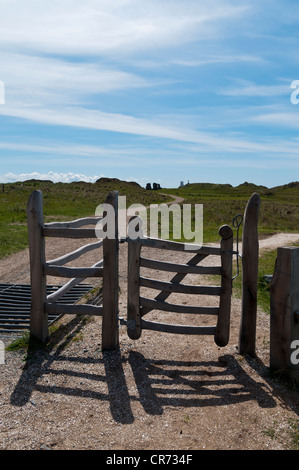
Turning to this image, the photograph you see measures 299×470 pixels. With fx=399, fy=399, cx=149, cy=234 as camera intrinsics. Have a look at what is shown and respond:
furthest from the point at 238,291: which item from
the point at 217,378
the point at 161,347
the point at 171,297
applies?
the point at 217,378

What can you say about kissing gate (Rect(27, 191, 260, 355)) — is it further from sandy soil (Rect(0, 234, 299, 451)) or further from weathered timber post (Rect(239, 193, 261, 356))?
sandy soil (Rect(0, 234, 299, 451))

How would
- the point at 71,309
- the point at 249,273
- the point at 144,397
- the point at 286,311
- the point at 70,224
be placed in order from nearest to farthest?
the point at 144,397
the point at 286,311
the point at 249,273
the point at 71,309
the point at 70,224

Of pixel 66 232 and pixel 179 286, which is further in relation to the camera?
pixel 66 232

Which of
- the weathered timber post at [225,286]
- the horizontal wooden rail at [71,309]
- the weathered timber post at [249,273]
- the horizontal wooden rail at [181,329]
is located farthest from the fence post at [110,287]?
the weathered timber post at [249,273]

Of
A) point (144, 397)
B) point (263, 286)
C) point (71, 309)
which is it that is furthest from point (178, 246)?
point (263, 286)

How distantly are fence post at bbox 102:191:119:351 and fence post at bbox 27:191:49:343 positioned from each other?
965mm

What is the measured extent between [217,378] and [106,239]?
2.39 meters

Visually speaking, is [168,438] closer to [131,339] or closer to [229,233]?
[131,339]

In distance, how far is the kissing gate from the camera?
5598mm

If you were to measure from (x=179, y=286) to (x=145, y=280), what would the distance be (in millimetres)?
504

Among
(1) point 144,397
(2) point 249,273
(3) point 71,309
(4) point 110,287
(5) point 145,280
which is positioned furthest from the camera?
(3) point 71,309

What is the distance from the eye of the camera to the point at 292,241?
52.2 ft

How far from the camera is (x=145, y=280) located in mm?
5844

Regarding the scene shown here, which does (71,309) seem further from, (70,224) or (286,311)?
(286,311)
